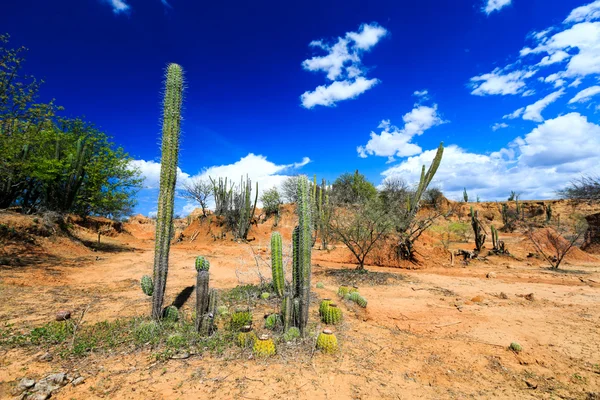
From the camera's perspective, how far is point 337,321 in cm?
531

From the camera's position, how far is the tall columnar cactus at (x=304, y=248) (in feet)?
15.2

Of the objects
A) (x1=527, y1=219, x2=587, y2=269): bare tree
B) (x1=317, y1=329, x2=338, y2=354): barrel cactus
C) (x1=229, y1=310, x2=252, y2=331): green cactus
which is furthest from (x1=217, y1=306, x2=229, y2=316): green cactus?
(x1=527, y1=219, x2=587, y2=269): bare tree

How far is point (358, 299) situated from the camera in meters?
6.52

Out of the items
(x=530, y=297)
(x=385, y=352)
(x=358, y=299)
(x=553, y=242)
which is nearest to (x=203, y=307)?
(x=385, y=352)

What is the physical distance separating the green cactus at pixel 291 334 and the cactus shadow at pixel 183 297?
9.07 ft

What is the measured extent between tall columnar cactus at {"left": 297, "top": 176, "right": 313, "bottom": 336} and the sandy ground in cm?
77

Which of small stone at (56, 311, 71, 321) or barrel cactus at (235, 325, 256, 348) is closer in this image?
barrel cactus at (235, 325, 256, 348)

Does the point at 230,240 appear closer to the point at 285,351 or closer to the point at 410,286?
the point at 410,286

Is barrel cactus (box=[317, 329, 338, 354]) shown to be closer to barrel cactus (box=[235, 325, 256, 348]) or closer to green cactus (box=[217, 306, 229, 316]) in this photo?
barrel cactus (box=[235, 325, 256, 348])

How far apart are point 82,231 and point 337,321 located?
19667 mm

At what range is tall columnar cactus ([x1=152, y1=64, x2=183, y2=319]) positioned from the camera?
15.6ft

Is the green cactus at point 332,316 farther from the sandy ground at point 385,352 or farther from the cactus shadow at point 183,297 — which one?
the cactus shadow at point 183,297

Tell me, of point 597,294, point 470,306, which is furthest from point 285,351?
point 597,294

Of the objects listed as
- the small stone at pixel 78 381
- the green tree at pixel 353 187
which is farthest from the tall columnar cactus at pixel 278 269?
the green tree at pixel 353 187
